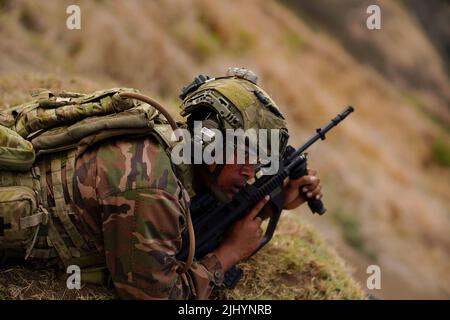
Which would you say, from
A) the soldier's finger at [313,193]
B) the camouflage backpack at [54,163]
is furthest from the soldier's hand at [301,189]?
the camouflage backpack at [54,163]

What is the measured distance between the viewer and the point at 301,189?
15.3ft

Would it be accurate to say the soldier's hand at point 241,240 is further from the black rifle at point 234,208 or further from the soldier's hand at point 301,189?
the soldier's hand at point 301,189

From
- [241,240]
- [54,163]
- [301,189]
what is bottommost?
[241,240]

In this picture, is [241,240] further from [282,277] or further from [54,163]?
[54,163]

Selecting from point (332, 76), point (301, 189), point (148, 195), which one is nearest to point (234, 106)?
point (148, 195)

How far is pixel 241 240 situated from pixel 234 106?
1.03 meters

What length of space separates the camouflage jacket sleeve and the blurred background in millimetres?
2642

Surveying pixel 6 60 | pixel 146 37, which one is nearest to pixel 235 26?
pixel 146 37

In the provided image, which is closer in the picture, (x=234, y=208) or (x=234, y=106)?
(x=234, y=106)

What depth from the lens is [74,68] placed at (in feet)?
35.9

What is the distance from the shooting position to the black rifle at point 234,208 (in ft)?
13.7

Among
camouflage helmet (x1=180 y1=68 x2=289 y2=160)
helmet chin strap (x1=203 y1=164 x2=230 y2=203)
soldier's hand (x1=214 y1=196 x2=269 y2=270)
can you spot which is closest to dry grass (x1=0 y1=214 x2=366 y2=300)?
soldier's hand (x1=214 y1=196 x2=269 y2=270)

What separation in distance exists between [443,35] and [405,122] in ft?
36.4

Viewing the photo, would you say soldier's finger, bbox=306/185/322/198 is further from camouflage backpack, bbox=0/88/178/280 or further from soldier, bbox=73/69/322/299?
camouflage backpack, bbox=0/88/178/280
